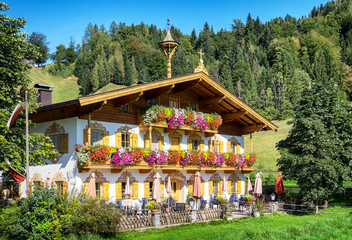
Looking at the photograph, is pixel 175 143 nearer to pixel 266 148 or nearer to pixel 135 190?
pixel 135 190

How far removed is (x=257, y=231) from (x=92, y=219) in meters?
6.55

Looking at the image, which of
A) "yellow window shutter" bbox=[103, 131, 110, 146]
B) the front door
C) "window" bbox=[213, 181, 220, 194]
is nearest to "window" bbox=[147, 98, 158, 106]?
"yellow window shutter" bbox=[103, 131, 110, 146]

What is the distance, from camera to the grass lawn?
60.1 feet

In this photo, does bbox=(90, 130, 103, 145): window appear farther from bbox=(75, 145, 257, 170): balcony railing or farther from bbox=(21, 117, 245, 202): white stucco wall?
bbox=(75, 145, 257, 170): balcony railing

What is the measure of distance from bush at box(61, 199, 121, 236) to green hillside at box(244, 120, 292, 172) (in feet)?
135

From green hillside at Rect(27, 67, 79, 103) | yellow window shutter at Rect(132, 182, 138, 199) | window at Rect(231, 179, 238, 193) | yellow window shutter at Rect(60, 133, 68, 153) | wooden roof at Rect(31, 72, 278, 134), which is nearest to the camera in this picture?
wooden roof at Rect(31, 72, 278, 134)

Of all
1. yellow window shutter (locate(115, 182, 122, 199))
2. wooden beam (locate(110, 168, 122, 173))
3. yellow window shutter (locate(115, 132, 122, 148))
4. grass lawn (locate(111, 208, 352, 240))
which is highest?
yellow window shutter (locate(115, 132, 122, 148))

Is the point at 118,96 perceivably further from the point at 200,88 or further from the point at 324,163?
the point at 324,163

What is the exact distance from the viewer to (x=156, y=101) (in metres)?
27.9

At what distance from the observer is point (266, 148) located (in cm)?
7019

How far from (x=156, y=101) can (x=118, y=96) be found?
15.5 feet

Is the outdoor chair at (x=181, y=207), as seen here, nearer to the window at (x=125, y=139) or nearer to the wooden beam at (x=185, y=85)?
the window at (x=125, y=139)

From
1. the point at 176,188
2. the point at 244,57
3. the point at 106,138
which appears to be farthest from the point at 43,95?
the point at 244,57

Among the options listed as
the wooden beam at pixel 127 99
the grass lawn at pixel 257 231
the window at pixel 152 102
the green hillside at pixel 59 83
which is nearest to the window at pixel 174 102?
the window at pixel 152 102
